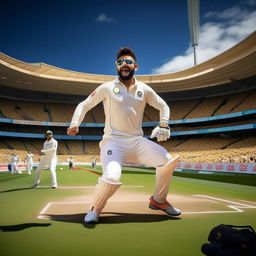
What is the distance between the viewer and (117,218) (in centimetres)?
439

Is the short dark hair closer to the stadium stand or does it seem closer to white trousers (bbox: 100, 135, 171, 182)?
white trousers (bbox: 100, 135, 171, 182)

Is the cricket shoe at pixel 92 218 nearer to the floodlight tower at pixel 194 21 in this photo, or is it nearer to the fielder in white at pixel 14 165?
the fielder in white at pixel 14 165

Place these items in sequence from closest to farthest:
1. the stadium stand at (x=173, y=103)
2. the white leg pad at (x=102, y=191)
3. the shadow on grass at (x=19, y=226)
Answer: the shadow on grass at (x=19, y=226) → the white leg pad at (x=102, y=191) → the stadium stand at (x=173, y=103)

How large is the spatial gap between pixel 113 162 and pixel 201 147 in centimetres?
4298

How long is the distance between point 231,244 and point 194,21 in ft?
157

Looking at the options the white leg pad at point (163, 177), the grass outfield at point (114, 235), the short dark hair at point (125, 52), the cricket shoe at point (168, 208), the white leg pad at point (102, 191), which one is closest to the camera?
the grass outfield at point (114, 235)

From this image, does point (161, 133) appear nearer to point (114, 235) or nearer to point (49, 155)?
point (114, 235)

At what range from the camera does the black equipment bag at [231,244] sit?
7.43ft

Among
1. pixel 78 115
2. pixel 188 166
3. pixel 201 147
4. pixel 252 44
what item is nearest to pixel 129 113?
pixel 78 115

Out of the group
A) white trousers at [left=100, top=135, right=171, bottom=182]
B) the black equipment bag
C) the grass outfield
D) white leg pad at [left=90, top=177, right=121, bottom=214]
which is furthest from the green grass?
the black equipment bag

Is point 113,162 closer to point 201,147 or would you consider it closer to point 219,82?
point 201,147

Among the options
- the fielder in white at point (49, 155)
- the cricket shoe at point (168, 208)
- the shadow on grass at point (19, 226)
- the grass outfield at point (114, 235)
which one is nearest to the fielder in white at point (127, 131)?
the cricket shoe at point (168, 208)

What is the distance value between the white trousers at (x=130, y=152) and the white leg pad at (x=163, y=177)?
0.08 metres

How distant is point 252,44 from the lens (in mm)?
35750
